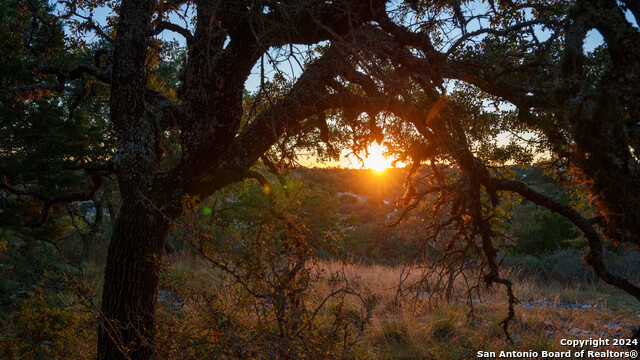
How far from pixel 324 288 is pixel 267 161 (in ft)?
14.9

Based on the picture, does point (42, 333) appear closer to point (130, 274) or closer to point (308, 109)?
point (130, 274)

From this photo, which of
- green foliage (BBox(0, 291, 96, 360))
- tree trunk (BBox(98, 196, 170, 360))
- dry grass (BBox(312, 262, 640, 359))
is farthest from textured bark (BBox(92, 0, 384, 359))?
dry grass (BBox(312, 262, 640, 359))

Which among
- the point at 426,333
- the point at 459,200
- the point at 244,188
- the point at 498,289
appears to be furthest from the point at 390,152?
the point at 498,289

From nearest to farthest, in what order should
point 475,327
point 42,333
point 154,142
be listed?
point 154,142 < point 42,333 < point 475,327

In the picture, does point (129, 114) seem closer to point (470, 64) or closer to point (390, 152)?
point (390, 152)

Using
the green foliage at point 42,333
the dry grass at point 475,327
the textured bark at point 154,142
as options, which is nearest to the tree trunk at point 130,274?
the textured bark at point 154,142

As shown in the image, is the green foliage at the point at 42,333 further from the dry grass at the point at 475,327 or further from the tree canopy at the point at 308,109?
the dry grass at the point at 475,327

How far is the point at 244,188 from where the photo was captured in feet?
32.4

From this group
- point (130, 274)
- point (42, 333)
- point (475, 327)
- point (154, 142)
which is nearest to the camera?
point (130, 274)

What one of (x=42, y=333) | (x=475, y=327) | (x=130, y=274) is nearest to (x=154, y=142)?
(x=130, y=274)

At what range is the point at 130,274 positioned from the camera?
385cm

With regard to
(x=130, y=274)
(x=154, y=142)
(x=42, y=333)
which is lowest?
(x=42, y=333)

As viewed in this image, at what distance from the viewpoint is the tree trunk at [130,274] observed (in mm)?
3797

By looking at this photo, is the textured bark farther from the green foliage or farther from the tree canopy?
the green foliage
